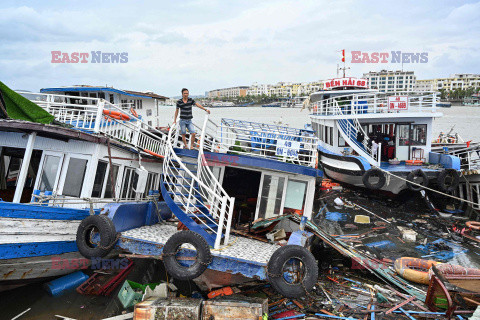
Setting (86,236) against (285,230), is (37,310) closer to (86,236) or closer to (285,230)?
(86,236)

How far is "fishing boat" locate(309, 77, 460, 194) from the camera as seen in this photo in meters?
13.9

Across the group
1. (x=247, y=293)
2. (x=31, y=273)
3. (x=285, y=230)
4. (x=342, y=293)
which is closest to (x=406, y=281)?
(x=342, y=293)

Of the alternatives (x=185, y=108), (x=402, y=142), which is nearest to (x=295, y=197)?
(x=185, y=108)

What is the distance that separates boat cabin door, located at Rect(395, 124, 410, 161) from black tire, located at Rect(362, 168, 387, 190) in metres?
2.66

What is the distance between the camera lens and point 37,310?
7.24m

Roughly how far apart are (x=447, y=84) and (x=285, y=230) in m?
163

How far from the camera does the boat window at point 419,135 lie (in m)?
15.5

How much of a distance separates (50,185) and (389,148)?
13896 mm

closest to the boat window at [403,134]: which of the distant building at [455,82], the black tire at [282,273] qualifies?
the black tire at [282,273]

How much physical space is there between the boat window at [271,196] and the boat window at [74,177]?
433 centimetres

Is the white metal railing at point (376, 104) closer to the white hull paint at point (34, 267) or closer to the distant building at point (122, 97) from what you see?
the distant building at point (122, 97)

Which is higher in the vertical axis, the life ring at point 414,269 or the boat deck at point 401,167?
the boat deck at point 401,167

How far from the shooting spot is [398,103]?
592 inches

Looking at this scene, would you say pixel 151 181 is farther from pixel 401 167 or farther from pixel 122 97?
pixel 122 97
